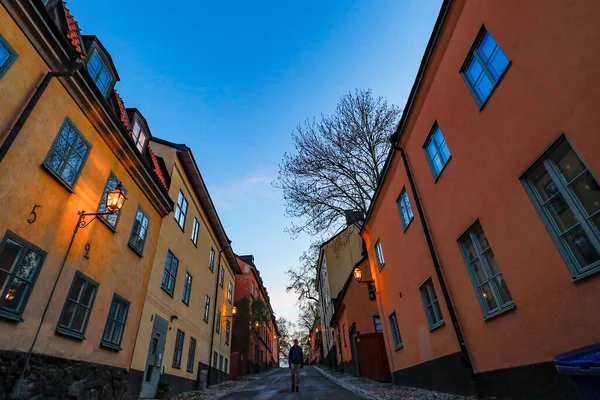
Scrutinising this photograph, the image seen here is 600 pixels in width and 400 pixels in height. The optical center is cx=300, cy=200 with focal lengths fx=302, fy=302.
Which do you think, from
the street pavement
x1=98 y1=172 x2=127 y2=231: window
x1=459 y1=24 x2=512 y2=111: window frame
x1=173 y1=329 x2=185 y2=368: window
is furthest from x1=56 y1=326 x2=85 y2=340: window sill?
x1=459 y1=24 x2=512 y2=111: window frame

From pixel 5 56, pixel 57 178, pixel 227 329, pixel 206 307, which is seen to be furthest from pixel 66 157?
pixel 227 329

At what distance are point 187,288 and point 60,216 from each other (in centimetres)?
900

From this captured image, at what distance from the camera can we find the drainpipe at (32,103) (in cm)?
546

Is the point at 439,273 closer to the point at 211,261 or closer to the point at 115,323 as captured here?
the point at 115,323

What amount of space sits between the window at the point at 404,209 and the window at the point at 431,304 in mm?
2069

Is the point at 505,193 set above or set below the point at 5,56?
below

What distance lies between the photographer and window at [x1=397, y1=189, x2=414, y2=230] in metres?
10.1

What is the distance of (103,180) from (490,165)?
9.62m

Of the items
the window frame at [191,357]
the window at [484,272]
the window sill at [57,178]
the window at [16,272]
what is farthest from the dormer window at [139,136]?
the window at [484,272]

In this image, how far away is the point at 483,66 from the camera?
588 centimetres

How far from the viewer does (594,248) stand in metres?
3.95

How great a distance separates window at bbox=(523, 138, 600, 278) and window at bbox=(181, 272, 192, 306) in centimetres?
1403

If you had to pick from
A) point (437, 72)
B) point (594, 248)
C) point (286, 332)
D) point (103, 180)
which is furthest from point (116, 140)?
point (286, 332)

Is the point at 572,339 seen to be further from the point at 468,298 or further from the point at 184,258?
the point at 184,258
